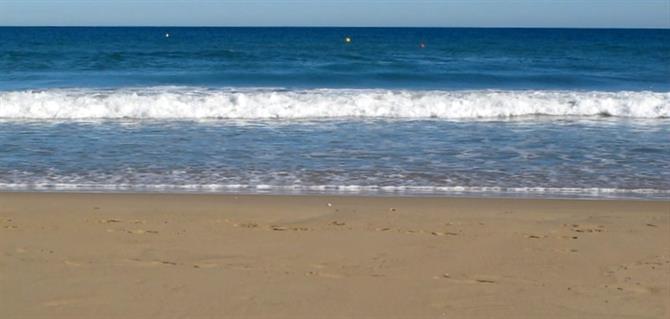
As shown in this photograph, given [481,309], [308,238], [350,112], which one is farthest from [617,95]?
[481,309]

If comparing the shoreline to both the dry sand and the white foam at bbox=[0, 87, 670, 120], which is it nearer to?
the dry sand

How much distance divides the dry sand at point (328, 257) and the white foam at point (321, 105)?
7.72 metres

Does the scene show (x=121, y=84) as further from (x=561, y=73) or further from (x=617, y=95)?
(x=561, y=73)

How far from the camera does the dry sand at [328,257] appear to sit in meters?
4.64

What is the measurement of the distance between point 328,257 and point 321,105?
34.4 ft

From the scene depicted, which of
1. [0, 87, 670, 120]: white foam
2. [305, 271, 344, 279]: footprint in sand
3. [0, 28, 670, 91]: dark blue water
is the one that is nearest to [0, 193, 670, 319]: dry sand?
[305, 271, 344, 279]: footprint in sand

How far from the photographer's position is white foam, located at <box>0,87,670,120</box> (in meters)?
15.4

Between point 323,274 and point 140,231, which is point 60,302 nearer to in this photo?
point 323,274

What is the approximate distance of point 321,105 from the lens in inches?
631

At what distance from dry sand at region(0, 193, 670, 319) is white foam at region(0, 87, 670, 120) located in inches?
304

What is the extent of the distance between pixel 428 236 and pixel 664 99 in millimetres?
11957

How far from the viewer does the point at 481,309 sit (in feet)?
15.0

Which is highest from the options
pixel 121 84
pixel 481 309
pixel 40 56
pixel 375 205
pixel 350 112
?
pixel 40 56

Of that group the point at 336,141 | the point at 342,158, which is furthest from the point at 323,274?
the point at 336,141
